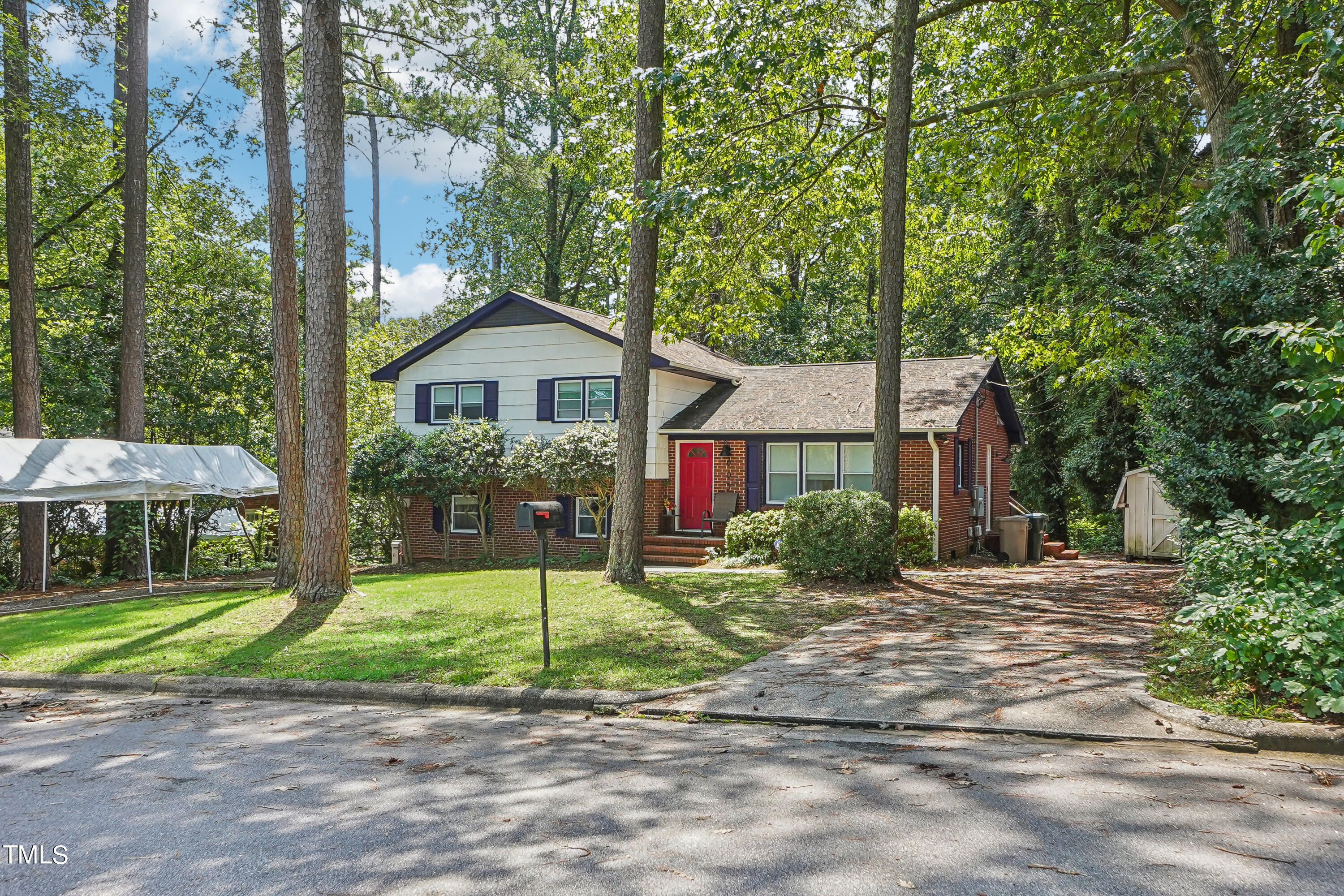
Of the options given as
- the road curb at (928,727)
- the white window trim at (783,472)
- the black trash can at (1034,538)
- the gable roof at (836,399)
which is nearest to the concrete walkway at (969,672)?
the road curb at (928,727)

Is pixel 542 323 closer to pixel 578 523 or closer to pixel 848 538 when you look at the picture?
pixel 578 523

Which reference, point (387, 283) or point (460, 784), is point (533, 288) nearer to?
point (387, 283)

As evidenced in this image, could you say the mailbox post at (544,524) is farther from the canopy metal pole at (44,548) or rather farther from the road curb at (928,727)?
the canopy metal pole at (44,548)

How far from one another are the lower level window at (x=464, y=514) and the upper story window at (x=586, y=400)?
3.50 m

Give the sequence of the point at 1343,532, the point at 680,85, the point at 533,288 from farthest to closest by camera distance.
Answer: the point at 533,288, the point at 680,85, the point at 1343,532

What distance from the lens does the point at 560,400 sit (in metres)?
21.7

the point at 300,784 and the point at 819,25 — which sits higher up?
the point at 819,25

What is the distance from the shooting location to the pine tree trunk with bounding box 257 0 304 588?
12086mm

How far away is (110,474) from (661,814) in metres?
15.6

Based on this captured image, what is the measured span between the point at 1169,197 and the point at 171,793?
16718 mm

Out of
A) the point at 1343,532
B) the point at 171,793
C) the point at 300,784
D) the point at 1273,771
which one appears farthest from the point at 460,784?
the point at 1343,532

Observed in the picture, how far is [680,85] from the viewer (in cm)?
1176

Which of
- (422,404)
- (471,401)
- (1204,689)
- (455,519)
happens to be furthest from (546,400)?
(1204,689)

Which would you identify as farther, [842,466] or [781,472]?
[781,472]
